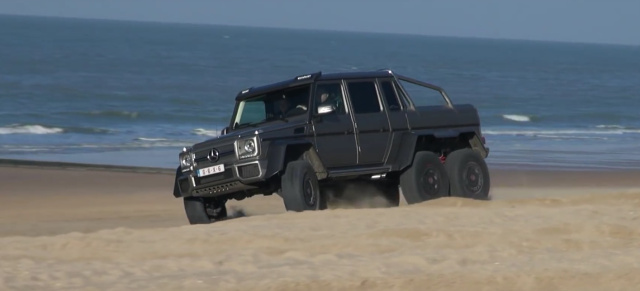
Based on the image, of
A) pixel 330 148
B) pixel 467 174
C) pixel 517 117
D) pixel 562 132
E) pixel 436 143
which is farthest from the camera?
pixel 517 117

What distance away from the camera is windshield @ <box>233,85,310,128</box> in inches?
531

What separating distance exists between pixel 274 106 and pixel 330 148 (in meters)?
0.81

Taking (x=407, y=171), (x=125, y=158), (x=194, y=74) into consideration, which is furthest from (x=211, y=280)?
(x=194, y=74)

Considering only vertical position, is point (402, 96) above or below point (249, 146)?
above

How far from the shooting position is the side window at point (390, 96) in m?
14.0

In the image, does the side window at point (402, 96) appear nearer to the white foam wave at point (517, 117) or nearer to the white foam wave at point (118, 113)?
the white foam wave at point (118, 113)

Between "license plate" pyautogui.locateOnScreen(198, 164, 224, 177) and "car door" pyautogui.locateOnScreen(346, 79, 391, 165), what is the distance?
168 centimetres

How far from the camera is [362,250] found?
32.8ft

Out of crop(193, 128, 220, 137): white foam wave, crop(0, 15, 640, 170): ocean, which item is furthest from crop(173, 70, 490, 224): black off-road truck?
crop(193, 128, 220, 137): white foam wave

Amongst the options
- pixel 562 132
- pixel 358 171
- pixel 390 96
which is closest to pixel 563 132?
pixel 562 132

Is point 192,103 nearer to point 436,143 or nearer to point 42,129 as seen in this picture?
point 42,129

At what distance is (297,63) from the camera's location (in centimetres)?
9319

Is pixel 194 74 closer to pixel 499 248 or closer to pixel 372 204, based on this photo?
pixel 372 204

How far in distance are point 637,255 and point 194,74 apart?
A: 198 feet
